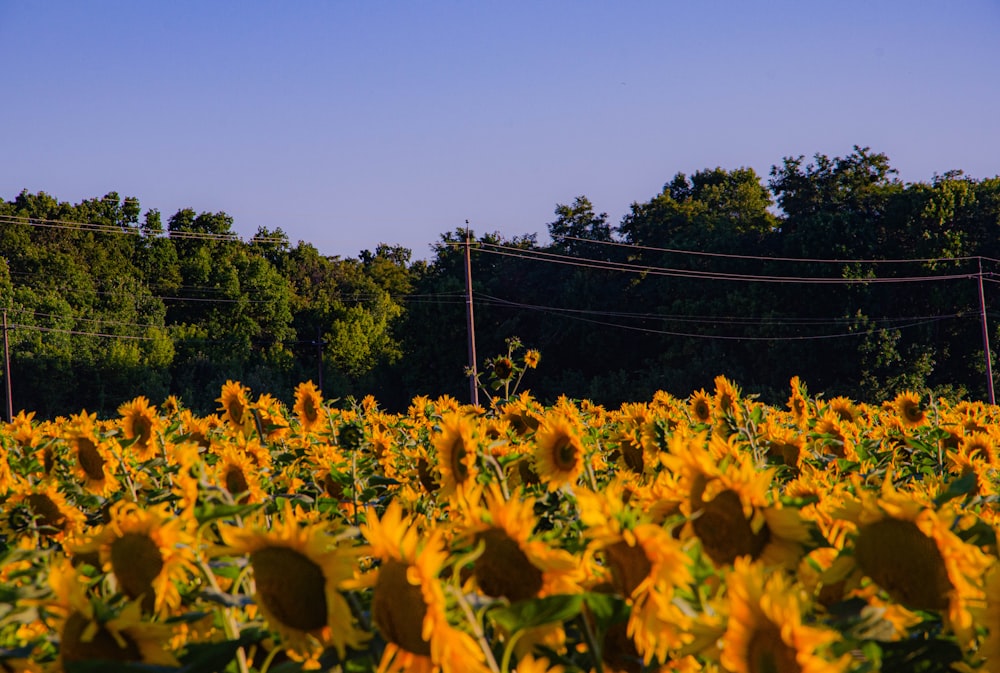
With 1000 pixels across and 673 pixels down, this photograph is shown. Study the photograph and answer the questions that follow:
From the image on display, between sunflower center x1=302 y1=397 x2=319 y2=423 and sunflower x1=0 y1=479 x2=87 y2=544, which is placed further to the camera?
sunflower center x1=302 y1=397 x2=319 y2=423

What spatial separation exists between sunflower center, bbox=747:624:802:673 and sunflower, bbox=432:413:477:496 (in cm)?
154

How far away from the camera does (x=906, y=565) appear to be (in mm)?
1207

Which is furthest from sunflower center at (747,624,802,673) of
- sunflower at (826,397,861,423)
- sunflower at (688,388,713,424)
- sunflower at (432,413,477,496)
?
sunflower at (826,397,861,423)

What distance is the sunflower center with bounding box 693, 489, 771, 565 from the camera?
137cm

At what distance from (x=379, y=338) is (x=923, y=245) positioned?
986 inches

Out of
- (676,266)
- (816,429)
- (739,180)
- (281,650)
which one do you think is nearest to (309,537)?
(281,650)

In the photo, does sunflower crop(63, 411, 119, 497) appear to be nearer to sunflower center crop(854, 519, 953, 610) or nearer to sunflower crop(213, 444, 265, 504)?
sunflower crop(213, 444, 265, 504)

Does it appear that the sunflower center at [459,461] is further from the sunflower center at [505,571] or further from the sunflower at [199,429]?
the sunflower at [199,429]

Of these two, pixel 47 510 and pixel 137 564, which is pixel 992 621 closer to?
pixel 137 564

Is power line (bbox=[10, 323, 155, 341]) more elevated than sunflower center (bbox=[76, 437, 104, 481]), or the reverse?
power line (bbox=[10, 323, 155, 341])

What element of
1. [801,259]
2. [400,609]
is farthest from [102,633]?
[801,259]

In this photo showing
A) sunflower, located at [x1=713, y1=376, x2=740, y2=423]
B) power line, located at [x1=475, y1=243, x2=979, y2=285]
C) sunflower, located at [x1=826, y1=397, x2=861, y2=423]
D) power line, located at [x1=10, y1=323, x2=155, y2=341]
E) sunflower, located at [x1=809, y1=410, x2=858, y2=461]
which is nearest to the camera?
sunflower, located at [x1=809, y1=410, x2=858, y2=461]

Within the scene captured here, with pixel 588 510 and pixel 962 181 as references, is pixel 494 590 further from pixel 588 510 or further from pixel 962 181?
pixel 962 181

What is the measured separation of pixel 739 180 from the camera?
44.5 metres
